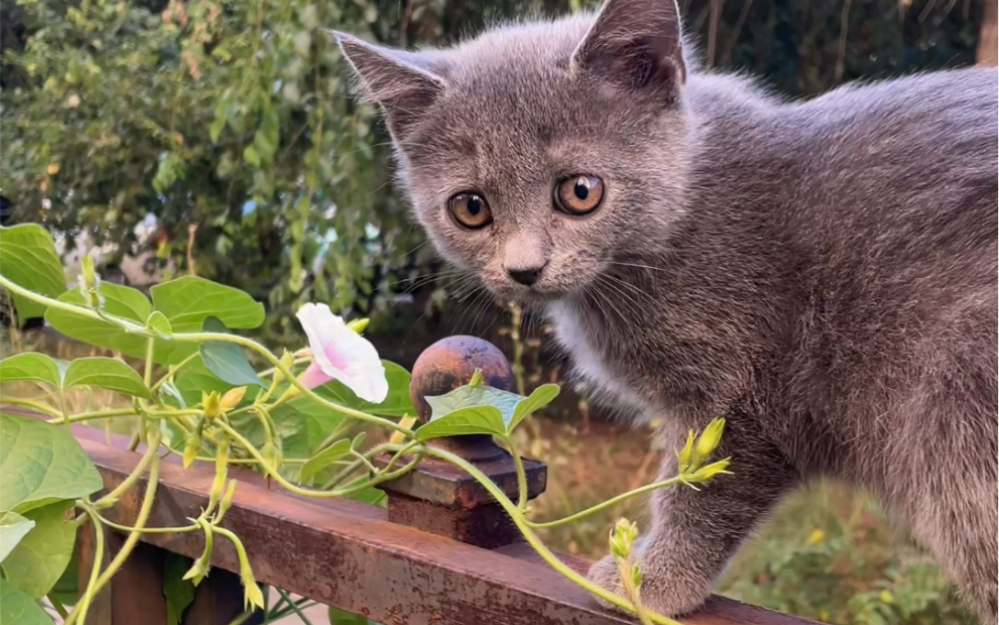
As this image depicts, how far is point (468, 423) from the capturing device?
0.51 metres

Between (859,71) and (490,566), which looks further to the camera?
(859,71)

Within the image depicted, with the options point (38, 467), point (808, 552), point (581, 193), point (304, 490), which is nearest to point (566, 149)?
point (581, 193)

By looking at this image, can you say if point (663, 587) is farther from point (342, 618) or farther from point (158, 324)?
point (158, 324)

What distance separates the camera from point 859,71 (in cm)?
228

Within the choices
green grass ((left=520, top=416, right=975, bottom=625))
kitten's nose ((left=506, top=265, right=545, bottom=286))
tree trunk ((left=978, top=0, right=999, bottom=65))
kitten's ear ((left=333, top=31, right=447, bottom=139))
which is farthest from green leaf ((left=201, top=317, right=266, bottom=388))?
tree trunk ((left=978, top=0, right=999, bottom=65))

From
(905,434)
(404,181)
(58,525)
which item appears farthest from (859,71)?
(58,525)

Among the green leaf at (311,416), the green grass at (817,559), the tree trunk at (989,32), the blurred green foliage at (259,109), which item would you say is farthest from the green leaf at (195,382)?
the tree trunk at (989,32)

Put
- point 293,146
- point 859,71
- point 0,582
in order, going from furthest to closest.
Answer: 1. point 859,71
2. point 293,146
3. point 0,582

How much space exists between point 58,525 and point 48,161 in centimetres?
120

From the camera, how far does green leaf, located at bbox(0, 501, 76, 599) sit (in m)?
0.58

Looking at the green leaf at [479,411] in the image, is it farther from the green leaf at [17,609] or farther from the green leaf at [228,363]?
the green leaf at [17,609]

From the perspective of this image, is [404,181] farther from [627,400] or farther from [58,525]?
[58,525]

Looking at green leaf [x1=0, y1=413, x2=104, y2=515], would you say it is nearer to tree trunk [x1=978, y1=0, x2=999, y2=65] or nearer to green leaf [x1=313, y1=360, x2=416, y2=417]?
green leaf [x1=313, y1=360, x2=416, y2=417]

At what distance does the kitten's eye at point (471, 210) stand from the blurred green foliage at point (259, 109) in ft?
2.28
